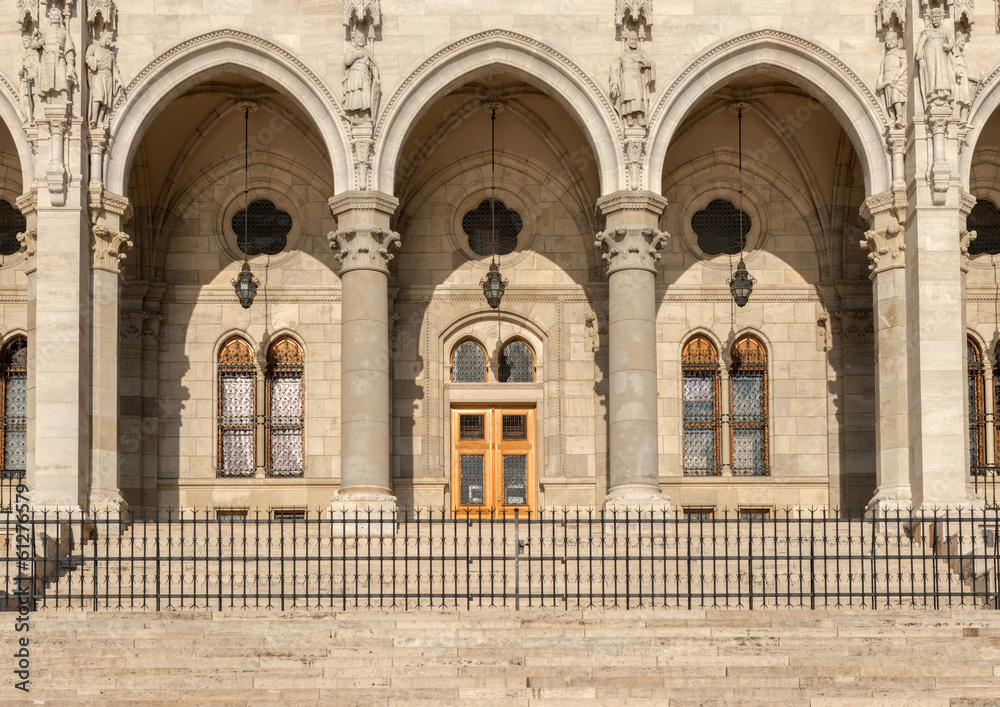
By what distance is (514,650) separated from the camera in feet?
65.0

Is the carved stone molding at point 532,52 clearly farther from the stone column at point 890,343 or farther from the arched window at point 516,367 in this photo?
the arched window at point 516,367

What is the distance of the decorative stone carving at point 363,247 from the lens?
90.2 ft

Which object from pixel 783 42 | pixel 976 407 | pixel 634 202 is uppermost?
pixel 783 42

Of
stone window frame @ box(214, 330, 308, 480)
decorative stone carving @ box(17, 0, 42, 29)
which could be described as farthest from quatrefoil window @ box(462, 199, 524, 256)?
decorative stone carving @ box(17, 0, 42, 29)

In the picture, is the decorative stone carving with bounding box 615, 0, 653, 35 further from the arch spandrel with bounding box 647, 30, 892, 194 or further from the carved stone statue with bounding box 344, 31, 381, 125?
the carved stone statue with bounding box 344, 31, 381, 125

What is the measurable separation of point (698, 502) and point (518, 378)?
3948 mm

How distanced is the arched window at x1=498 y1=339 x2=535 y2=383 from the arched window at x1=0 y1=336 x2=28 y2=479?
8.47 metres

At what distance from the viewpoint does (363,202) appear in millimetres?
27516

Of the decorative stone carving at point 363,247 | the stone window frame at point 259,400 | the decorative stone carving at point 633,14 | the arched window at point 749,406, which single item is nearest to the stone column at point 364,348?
the decorative stone carving at point 363,247

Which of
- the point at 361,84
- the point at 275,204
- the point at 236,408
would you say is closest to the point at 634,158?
the point at 361,84

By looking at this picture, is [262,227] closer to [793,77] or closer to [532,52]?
[532,52]

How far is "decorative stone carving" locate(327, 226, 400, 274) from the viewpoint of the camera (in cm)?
2748

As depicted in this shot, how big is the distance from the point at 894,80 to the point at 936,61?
86 cm

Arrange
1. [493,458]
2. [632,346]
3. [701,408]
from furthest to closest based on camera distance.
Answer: [701,408] → [493,458] → [632,346]
